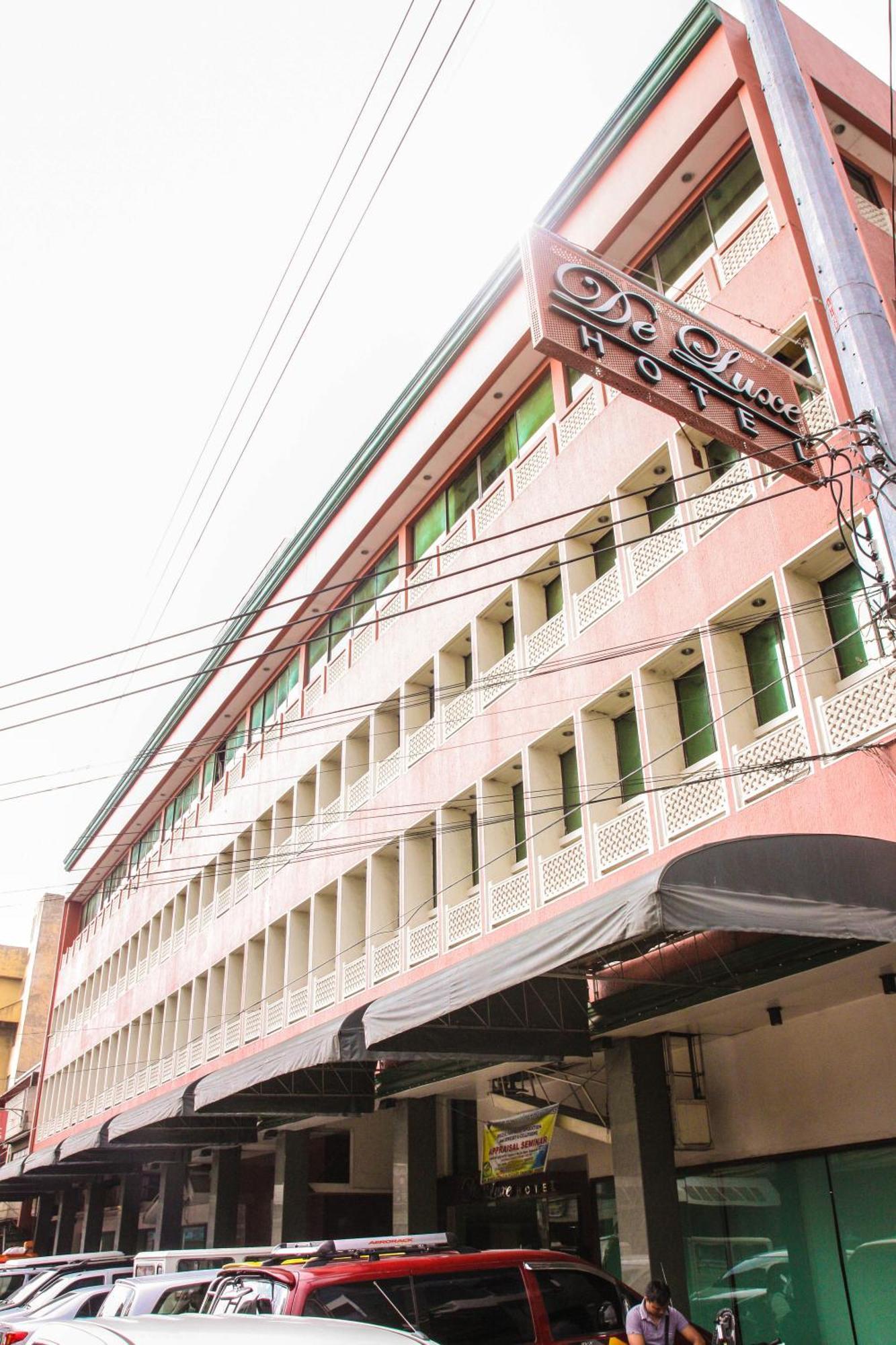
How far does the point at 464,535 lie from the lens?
2172 centimetres

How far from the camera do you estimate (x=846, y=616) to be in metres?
12.7

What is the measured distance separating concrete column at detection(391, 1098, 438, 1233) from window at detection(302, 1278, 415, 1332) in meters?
12.0

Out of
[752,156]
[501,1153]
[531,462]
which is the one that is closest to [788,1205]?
[501,1153]

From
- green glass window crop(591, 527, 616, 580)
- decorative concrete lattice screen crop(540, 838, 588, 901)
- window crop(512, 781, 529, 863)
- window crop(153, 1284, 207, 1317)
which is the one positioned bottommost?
window crop(153, 1284, 207, 1317)

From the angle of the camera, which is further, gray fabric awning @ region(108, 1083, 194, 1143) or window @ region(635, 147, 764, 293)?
gray fabric awning @ region(108, 1083, 194, 1143)

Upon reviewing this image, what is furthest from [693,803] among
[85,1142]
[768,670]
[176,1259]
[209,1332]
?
[85,1142]

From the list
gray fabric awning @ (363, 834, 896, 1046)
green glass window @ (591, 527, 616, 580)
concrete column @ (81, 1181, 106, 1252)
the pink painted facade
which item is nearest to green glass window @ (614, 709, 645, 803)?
the pink painted facade

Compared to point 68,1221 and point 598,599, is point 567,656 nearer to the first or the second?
point 598,599

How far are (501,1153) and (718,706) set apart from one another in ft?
28.9

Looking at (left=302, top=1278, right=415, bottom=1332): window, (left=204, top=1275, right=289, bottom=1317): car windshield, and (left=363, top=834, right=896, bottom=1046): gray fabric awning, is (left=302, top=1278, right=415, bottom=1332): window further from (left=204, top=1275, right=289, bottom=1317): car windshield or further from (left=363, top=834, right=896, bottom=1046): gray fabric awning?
(left=363, top=834, right=896, bottom=1046): gray fabric awning

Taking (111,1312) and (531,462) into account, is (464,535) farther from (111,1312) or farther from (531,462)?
(111,1312)

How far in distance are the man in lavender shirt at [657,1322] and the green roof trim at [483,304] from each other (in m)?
6.79

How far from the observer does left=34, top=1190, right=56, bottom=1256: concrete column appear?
44209 millimetres

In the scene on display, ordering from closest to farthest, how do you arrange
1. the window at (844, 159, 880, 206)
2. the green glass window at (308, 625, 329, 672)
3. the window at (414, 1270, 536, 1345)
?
the window at (414, 1270, 536, 1345) < the window at (844, 159, 880, 206) < the green glass window at (308, 625, 329, 672)
